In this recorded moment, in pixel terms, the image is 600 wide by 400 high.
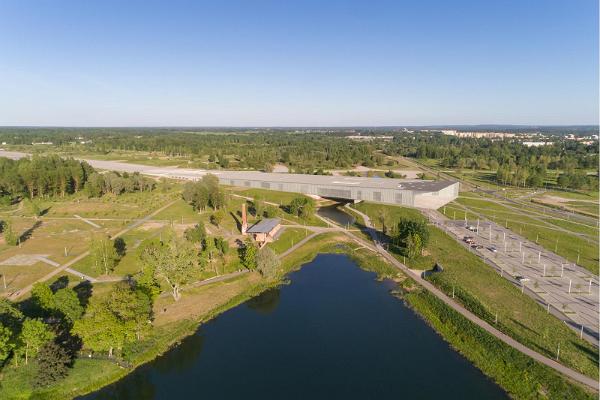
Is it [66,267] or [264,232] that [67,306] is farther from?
[264,232]

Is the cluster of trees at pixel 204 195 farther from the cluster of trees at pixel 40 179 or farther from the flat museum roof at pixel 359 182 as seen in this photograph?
the cluster of trees at pixel 40 179

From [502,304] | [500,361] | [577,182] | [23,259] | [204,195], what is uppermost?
[204,195]

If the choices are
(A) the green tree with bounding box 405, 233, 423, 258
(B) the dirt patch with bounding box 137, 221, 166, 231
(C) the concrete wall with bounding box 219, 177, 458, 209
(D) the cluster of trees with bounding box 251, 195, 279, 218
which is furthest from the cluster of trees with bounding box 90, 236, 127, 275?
(C) the concrete wall with bounding box 219, 177, 458, 209

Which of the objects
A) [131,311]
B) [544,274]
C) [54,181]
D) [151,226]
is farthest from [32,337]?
[54,181]

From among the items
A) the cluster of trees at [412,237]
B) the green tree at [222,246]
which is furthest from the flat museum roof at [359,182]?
the green tree at [222,246]

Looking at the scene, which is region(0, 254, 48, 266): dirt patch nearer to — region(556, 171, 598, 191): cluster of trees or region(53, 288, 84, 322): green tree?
region(53, 288, 84, 322): green tree
